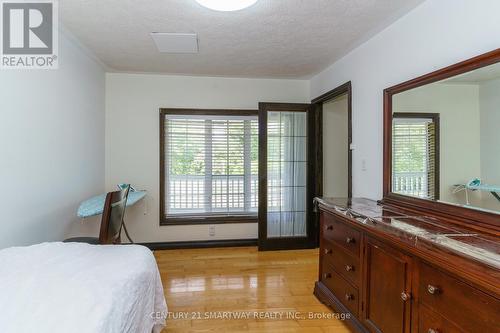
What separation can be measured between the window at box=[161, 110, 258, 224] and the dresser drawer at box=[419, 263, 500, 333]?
2.88 meters

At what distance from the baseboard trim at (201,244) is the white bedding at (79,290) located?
2277 mm

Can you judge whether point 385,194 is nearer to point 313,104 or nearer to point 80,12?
point 313,104

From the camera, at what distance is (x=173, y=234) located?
12.9 feet

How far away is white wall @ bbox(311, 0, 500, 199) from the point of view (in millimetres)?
1609

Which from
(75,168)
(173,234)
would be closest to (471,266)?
(75,168)

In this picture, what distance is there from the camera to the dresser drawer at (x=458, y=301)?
1043 mm

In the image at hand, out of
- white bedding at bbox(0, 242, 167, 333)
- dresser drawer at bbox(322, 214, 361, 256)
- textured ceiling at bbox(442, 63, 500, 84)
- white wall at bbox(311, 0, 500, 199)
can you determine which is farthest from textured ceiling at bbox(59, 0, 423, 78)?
white bedding at bbox(0, 242, 167, 333)

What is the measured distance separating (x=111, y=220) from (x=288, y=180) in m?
2.46

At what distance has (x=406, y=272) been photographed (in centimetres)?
149

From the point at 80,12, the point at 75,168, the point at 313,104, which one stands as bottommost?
the point at 75,168

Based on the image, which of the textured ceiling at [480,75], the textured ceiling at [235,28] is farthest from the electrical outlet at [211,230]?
the textured ceiling at [480,75]

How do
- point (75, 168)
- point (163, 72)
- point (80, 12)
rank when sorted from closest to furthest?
point (80, 12)
point (75, 168)
point (163, 72)

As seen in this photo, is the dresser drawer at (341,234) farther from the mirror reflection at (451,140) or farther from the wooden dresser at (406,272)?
the mirror reflection at (451,140)

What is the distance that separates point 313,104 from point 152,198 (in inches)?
103
